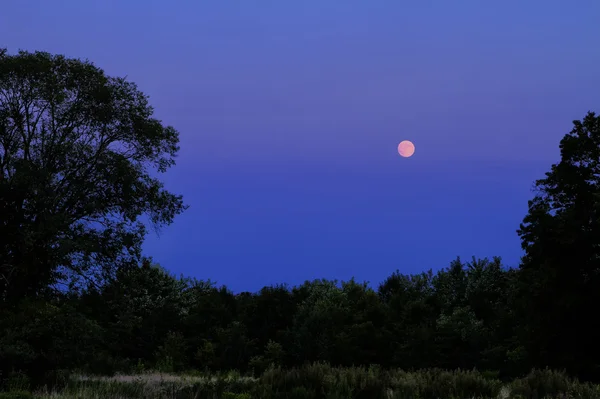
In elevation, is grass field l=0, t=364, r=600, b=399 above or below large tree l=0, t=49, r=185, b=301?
below

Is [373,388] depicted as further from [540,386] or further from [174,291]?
[174,291]

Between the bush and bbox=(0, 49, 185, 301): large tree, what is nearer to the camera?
the bush

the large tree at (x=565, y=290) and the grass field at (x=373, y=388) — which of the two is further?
the large tree at (x=565, y=290)

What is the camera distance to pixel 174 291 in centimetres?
4206

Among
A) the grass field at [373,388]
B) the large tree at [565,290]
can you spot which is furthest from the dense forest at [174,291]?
the grass field at [373,388]

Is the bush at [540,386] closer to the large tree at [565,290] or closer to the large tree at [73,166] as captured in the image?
the large tree at [565,290]

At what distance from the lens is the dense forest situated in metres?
25.1

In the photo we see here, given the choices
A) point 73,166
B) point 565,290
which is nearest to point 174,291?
point 73,166

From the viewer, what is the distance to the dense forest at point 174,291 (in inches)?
987

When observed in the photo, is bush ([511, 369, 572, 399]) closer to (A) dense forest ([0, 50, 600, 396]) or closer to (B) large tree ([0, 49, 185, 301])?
(A) dense forest ([0, 50, 600, 396])

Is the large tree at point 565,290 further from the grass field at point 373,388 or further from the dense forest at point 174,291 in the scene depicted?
the grass field at point 373,388

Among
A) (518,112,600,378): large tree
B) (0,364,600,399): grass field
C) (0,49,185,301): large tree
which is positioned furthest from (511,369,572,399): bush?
(0,49,185,301): large tree

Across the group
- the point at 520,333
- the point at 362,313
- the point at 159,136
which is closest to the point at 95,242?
the point at 159,136

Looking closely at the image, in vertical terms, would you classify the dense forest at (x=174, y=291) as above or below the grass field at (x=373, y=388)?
above
